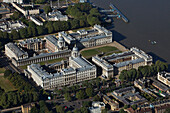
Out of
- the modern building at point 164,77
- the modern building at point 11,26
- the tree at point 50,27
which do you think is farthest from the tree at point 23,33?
the modern building at point 164,77

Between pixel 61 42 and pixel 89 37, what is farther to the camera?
pixel 89 37

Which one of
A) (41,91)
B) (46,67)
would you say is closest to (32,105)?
(41,91)

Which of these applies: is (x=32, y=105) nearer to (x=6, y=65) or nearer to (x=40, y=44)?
(x=6, y=65)

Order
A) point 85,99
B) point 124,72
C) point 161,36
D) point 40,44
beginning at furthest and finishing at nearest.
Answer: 1. point 161,36
2. point 40,44
3. point 124,72
4. point 85,99

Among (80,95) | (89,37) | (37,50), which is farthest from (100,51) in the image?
(80,95)

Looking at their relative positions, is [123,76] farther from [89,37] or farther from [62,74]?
[89,37]
